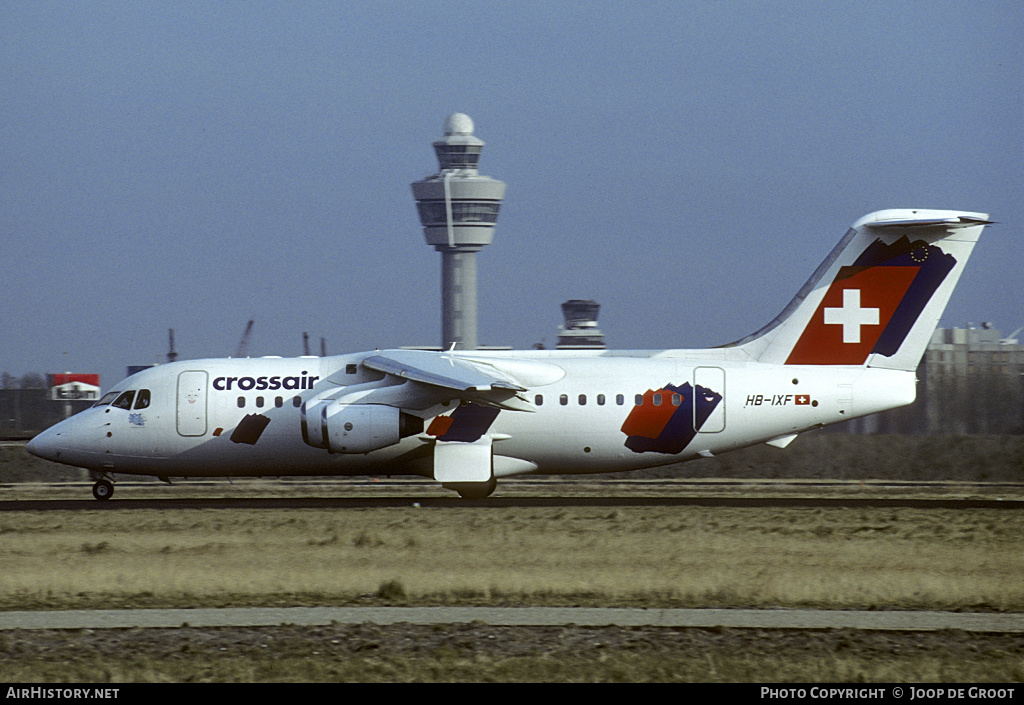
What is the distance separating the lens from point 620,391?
3008 cm

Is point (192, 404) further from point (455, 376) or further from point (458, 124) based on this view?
point (458, 124)

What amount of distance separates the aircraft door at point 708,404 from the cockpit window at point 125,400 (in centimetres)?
1428

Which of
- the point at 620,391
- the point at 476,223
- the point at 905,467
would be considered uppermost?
the point at 476,223

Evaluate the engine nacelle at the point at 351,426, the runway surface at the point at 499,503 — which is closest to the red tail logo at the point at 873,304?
the runway surface at the point at 499,503

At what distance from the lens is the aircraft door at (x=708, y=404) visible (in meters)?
29.8

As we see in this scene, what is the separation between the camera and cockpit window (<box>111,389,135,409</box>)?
3152cm

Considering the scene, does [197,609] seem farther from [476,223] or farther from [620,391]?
[476,223]

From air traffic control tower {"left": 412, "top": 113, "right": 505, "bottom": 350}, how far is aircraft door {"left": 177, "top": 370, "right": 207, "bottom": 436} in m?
122

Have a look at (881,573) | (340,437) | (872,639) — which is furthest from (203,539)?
(872,639)

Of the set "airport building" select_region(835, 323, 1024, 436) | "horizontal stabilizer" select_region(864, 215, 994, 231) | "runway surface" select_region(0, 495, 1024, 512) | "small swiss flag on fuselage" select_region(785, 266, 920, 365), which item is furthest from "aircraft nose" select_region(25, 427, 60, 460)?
"airport building" select_region(835, 323, 1024, 436)

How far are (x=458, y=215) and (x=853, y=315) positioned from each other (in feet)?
429

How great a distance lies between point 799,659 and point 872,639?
150 cm

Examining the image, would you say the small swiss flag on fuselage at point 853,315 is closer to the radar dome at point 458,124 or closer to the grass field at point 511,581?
the grass field at point 511,581

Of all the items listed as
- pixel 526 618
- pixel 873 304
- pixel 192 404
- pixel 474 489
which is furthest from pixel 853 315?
pixel 526 618
